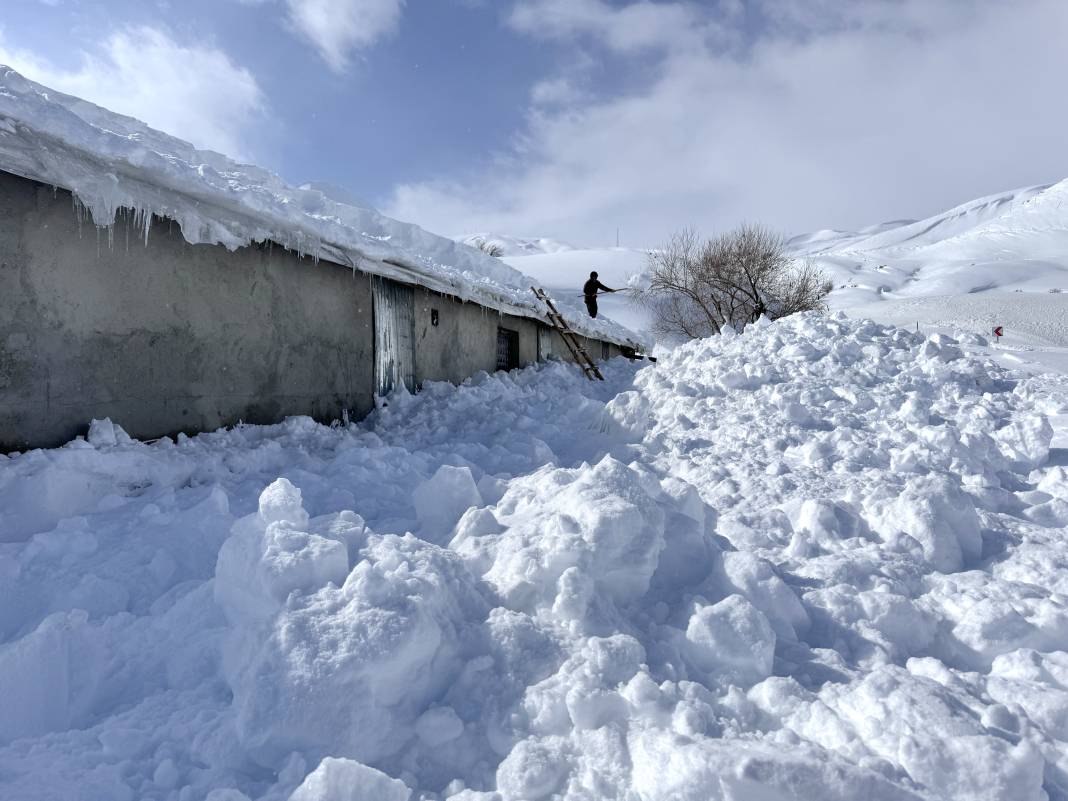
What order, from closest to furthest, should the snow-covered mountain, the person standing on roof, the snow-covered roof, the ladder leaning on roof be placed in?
the snow-covered roof, the ladder leaning on roof, the person standing on roof, the snow-covered mountain

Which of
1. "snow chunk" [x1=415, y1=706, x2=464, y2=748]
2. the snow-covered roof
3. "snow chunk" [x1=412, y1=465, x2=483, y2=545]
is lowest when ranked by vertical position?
"snow chunk" [x1=415, y1=706, x2=464, y2=748]

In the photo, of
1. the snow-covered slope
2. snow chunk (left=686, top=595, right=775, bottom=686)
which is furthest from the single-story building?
the snow-covered slope

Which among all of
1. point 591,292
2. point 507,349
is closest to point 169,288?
point 507,349

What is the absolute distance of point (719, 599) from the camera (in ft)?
9.82

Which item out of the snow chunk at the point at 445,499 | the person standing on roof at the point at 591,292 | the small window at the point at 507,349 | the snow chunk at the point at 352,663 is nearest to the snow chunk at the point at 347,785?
the snow chunk at the point at 352,663

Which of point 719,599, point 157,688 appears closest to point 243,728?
point 157,688

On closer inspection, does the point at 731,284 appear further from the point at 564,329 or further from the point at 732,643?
the point at 732,643

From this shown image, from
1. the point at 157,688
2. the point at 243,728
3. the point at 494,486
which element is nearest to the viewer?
the point at 243,728

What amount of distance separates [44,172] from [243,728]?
4206 millimetres

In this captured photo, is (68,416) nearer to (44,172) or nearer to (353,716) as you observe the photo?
(44,172)

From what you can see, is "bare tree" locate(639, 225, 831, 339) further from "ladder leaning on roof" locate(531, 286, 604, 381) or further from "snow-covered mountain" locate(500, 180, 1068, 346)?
"ladder leaning on roof" locate(531, 286, 604, 381)

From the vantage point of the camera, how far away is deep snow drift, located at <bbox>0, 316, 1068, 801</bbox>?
204cm

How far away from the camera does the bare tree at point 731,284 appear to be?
2377 cm

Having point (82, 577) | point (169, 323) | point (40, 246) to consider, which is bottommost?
point (82, 577)
